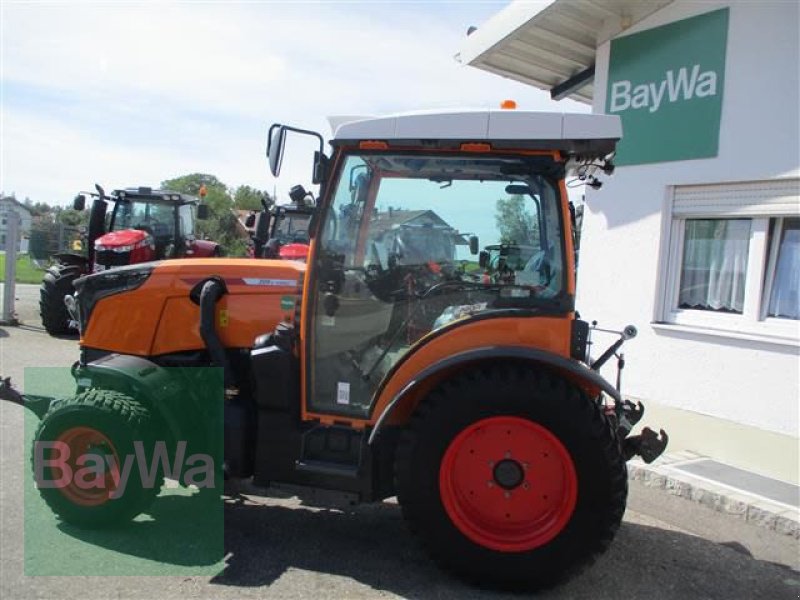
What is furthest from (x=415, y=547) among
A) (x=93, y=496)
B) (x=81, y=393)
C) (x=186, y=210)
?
(x=186, y=210)

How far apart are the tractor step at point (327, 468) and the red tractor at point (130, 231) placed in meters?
8.06

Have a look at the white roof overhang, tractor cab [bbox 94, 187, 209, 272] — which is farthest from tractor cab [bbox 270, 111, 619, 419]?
tractor cab [bbox 94, 187, 209, 272]

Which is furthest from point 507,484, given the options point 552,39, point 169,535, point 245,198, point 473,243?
point 245,198

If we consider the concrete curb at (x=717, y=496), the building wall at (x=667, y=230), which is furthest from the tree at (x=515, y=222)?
the building wall at (x=667, y=230)

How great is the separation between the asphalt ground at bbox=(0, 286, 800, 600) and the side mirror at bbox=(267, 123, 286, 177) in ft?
5.54

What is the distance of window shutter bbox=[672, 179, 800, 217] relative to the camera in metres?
6.06

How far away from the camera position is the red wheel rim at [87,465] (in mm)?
3682

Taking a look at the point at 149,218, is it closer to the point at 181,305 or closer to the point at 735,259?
the point at 181,305

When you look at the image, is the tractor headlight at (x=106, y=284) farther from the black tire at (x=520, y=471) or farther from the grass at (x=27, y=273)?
the grass at (x=27, y=273)

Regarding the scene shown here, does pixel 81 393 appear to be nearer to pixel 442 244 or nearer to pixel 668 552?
pixel 442 244

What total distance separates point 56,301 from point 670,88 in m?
9.11

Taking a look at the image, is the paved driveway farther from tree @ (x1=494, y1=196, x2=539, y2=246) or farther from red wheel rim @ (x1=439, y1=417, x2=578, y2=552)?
tree @ (x1=494, y1=196, x2=539, y2=246)

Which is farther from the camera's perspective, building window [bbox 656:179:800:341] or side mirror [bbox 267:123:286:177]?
building window [bbox 656:179:800:341]

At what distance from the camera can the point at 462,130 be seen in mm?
3223
